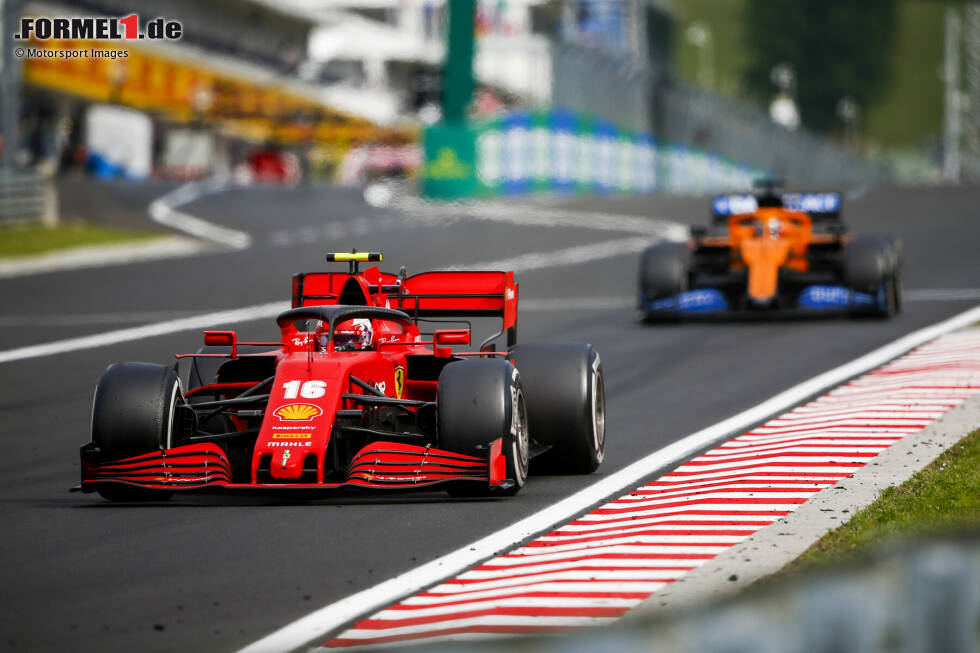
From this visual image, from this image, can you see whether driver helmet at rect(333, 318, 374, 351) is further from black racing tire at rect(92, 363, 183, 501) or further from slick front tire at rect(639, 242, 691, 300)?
slick front tire at rect(639, 242, 691, 300)

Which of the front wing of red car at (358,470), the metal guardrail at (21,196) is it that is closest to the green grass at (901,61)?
the metal guardrail at (21,196)

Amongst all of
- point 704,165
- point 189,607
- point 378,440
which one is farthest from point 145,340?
point 704,165

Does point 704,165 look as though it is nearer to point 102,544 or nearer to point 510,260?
point 510,260

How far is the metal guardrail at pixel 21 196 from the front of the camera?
110 feet

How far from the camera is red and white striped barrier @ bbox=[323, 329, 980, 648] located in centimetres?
607

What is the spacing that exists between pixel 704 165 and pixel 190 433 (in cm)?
6129

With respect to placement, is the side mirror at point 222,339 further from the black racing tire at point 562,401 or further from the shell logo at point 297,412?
the black racing tire at point 562,401

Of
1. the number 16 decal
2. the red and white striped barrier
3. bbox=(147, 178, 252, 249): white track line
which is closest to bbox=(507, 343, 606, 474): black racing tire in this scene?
the red and white striped barrier

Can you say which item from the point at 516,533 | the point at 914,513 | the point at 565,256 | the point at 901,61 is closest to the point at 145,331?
the point at 565,256

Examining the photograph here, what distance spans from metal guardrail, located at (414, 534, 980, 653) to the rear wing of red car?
7.14 m

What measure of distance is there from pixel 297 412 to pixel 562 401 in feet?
5.47

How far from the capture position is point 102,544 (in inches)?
307

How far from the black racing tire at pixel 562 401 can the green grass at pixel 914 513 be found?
1.83 meters

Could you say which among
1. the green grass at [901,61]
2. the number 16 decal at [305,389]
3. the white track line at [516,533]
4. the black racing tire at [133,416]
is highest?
the green grass at [901,61]
